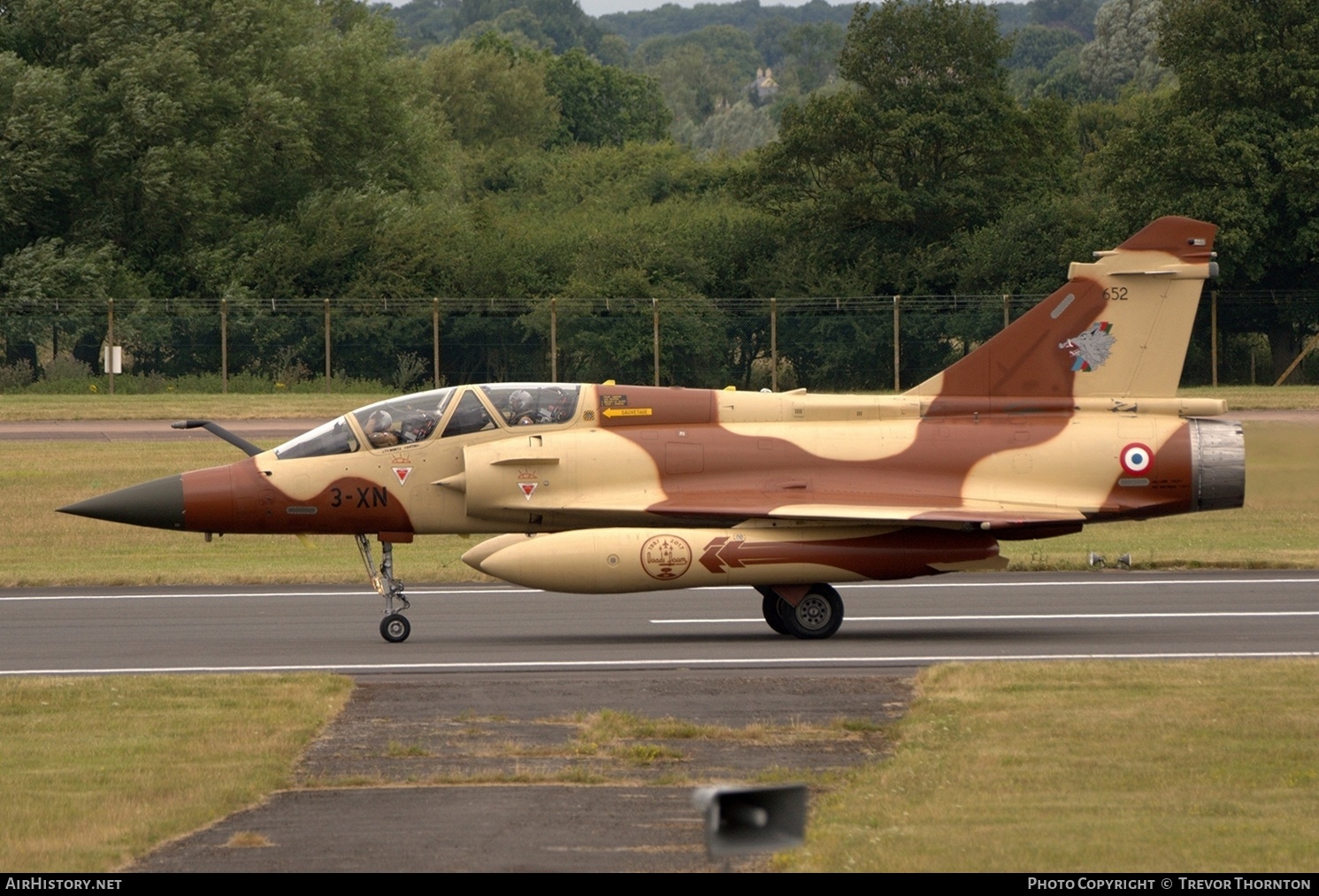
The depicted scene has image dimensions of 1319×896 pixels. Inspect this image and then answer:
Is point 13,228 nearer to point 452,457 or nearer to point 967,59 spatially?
point 967,59

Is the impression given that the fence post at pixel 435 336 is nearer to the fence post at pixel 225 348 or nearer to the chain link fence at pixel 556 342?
the chain link fence at pixel 556 342

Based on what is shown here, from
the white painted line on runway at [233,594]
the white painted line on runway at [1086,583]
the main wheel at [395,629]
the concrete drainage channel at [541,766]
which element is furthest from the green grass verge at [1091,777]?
the white painted line on runway at [233,594]

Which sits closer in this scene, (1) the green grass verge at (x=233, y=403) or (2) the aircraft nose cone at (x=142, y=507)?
(2) the aircraft nose cone at (x=142, y=507)

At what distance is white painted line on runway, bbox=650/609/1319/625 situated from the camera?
1783 centimetres

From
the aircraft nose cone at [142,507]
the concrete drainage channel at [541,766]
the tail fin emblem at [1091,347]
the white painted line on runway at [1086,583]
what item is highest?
the tail fin emblem at [1091,347]

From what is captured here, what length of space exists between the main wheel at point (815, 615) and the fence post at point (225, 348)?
29849mm

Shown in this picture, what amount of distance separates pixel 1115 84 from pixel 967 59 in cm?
8982

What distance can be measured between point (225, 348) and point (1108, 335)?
3083cm

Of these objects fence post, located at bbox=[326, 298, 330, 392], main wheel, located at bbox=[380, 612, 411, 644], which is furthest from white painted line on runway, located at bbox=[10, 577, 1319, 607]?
fence post, located at bbox=[326, 298, 330, 392]

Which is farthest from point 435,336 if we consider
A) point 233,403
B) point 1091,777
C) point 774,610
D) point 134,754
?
point 1091,777

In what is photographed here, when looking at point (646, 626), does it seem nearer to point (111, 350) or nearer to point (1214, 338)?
point (1214, 338)

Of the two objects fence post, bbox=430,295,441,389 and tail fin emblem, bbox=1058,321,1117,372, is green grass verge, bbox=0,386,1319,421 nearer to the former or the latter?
fence post, bbox=430,295,441,389

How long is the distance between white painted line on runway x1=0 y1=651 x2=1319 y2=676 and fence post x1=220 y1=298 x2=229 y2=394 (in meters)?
29.5

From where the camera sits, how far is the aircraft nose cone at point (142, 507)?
1627cm
